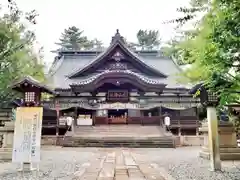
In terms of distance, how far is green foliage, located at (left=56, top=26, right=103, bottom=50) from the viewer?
202 ft

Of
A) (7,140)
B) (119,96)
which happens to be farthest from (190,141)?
(7,140)

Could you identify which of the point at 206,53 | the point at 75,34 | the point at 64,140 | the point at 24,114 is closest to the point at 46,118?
the point at 64,140

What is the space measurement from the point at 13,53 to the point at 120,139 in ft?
27.4

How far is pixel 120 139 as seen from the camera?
17.9 m

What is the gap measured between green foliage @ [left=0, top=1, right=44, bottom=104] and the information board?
4.06 metres

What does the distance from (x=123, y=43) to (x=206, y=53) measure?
19.6 m

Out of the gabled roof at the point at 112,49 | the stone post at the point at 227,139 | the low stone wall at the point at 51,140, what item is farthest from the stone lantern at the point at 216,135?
the gabled roof at the point at 112,49

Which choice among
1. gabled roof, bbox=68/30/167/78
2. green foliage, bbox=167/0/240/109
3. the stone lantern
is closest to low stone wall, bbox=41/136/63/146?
gabled roof, bbox=68/30/167/78

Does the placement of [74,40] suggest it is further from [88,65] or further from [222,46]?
[222,46]

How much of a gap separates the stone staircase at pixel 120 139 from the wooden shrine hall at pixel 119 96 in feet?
6.67

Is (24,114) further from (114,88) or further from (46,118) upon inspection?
(114,88)

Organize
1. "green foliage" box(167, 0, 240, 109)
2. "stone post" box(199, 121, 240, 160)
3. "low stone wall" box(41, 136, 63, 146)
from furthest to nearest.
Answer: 1. "low stone wall" box(41, 136, 63, 146)
2. "stone post" box(199, 121, 240, 160)
3. "green foliage" box(167, 0, 240, 109)

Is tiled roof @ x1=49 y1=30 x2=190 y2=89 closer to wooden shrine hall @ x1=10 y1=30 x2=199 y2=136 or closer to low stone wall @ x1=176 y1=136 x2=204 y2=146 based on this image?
wooden shrine hall @ x1=10 y1=30 x2=199 y2=136

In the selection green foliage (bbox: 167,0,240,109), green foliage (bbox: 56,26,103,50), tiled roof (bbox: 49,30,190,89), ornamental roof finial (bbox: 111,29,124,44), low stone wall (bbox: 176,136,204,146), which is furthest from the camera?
green foliage (bbox: 56,26,103,50)
